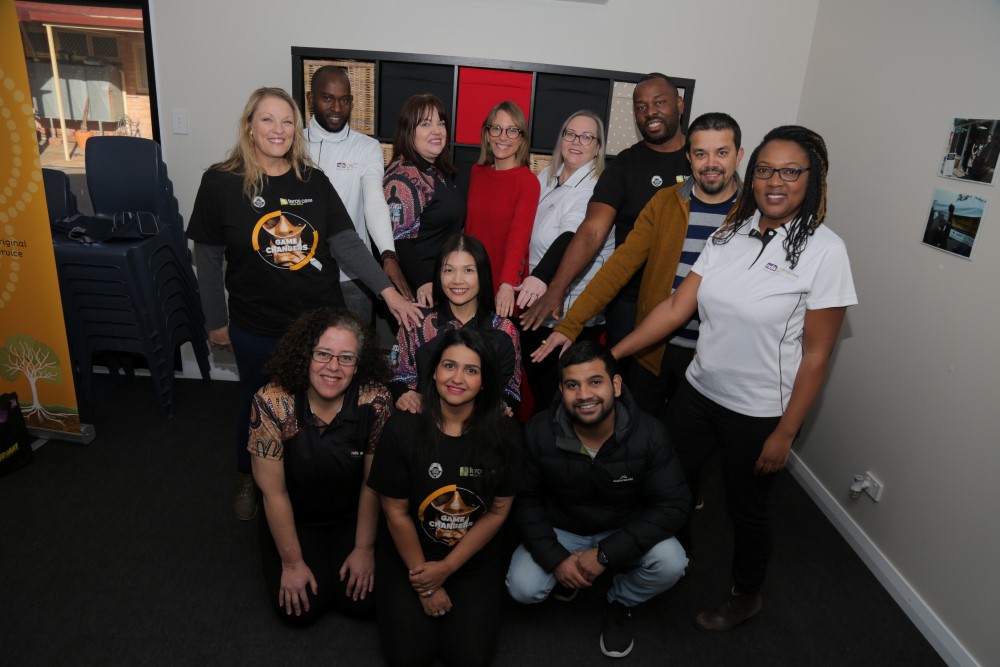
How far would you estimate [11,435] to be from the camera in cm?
286

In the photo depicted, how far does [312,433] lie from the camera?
84.1 inches

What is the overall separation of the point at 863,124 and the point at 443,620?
264 centimetres

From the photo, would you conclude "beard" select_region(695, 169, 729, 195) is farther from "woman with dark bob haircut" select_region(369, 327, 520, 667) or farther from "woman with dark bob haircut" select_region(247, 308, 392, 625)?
"woman with dark bob haircut" select_region(247, 308, 392, 625)

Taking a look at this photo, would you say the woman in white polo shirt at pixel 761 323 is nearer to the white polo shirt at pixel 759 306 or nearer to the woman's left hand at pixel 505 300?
the white polo shirt at pixel 759 306

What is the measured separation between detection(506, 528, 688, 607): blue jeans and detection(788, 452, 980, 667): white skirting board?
0.92 metres

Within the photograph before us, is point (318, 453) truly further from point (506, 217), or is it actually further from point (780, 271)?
point (780, 271)

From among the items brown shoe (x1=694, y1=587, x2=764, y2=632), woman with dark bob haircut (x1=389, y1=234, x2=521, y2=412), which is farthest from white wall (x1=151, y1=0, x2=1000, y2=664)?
woman with dark bob haircut (x1=389, y1=234, x2=521, y2=412)

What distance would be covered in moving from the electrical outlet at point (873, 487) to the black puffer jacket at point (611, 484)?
1072 mm

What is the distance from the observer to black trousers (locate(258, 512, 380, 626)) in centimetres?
214

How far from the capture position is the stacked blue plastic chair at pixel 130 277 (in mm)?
3146

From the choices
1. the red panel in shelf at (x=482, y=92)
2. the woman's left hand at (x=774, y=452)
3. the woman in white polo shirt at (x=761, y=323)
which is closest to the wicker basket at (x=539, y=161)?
the red panel in shelf at (x=482, y=92)

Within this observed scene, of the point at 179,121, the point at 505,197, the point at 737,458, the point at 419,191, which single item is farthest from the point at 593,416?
the point at 179,121

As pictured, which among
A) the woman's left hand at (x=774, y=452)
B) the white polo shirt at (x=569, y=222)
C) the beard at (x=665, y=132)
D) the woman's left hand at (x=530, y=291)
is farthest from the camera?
the white polo shirt at (x=569, y=222)

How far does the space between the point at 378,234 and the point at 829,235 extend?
158 cm
